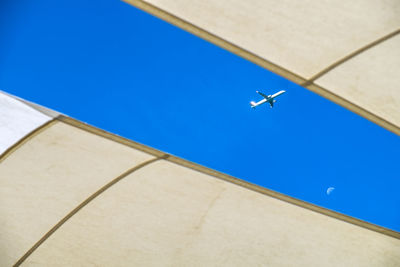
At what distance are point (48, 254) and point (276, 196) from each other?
435 cm

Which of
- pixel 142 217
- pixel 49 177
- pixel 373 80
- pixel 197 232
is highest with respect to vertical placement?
pixel 373 80

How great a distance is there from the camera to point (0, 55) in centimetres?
800

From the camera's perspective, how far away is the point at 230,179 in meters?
6.89

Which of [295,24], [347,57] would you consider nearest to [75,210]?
[295,24]

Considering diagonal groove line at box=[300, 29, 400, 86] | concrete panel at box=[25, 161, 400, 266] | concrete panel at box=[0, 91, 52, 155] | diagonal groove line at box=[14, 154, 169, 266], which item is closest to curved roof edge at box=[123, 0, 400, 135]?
diagonal groove line at box=[300, 29, 400, 86]

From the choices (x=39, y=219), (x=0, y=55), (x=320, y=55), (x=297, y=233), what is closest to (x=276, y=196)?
(x=297, y=233)

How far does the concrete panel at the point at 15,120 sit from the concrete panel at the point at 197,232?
1780mm

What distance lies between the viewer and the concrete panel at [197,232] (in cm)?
720

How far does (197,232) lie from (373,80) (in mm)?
4150

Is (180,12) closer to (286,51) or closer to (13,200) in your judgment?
(286,51)

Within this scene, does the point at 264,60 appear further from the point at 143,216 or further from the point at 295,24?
the point at 143,216

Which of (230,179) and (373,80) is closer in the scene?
(373,80)

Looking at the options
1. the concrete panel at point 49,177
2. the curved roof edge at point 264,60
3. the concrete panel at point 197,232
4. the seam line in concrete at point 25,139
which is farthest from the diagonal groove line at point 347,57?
the seam line in concrete at point 25,139

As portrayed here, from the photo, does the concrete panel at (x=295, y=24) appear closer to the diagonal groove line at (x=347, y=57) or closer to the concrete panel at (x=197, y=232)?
the diagonal groove line at (x=347, y=57)
